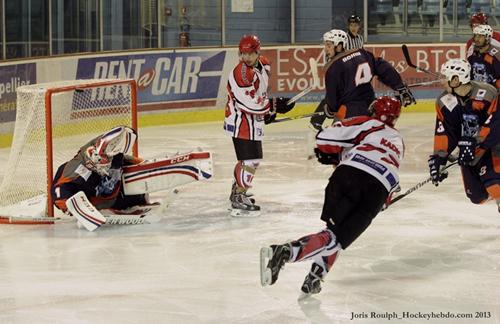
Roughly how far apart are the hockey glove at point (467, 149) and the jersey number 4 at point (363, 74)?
1.33 m

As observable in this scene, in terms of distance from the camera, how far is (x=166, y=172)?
6.25m

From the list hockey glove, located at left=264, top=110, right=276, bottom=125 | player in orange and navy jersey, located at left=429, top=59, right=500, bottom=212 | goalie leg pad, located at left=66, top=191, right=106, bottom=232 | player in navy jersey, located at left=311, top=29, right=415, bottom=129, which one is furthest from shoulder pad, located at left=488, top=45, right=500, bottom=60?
goalie leg pad, located at left=66, top=191, right=106, bottom=232

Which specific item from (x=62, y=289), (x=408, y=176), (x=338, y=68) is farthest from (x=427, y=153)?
(x=62, y=289)

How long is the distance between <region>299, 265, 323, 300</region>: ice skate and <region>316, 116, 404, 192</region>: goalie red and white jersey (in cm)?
42

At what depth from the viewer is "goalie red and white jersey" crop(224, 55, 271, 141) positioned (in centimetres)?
635

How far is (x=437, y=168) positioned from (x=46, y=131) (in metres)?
2.28

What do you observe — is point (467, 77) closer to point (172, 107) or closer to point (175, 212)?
point (175, 212)

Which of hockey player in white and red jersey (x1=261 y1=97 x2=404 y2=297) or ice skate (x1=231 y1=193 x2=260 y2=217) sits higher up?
hockey player in white and red jersey (x1=261 y1=97 x2=404 y2=297)

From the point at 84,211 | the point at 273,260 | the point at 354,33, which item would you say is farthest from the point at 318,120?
the point at 273,260

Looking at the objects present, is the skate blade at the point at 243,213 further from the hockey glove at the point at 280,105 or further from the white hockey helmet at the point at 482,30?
the white hockey helmet at the point at 482,30

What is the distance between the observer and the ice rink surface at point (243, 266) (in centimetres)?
433

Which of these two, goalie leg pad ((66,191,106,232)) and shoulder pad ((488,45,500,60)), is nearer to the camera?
goalie leg pad ((66,191,106,232))

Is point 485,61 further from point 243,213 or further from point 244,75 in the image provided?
point 243,213

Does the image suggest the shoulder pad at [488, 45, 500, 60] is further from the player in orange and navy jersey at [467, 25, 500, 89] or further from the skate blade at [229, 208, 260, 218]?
the skate blade at [229, 208, 260, 218]
